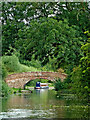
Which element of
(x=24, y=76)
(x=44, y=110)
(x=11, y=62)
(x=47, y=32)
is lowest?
(x=44, y=110)

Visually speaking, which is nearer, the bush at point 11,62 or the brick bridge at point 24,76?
the bush at point 11,62

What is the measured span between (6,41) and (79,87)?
24.0 ft

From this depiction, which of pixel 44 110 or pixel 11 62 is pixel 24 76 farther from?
pixel 44 110

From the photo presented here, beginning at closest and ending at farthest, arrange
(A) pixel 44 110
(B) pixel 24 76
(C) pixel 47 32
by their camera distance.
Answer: (A) pixel 44 110 < (C) pixel 47 32 < (B) pixel 24 76

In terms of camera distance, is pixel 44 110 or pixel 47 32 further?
pixel 47 32

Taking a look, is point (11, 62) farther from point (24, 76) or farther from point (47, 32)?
point (47, 32)

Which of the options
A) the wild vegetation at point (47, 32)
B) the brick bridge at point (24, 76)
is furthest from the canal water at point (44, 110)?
the brick bridge at point (24, 76)

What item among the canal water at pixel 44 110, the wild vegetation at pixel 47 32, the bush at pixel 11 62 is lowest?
the canal water at pixel 44 110

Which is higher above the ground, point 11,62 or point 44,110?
point 11,62

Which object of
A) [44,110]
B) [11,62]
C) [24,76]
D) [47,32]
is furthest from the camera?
[24,76]

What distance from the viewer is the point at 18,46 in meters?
20.8

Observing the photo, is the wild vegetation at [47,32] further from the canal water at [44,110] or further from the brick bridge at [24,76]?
the brick bridge at [24,76]

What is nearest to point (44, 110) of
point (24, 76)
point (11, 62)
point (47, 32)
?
point (47, 32)

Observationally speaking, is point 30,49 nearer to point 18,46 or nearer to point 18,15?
point 18,46
